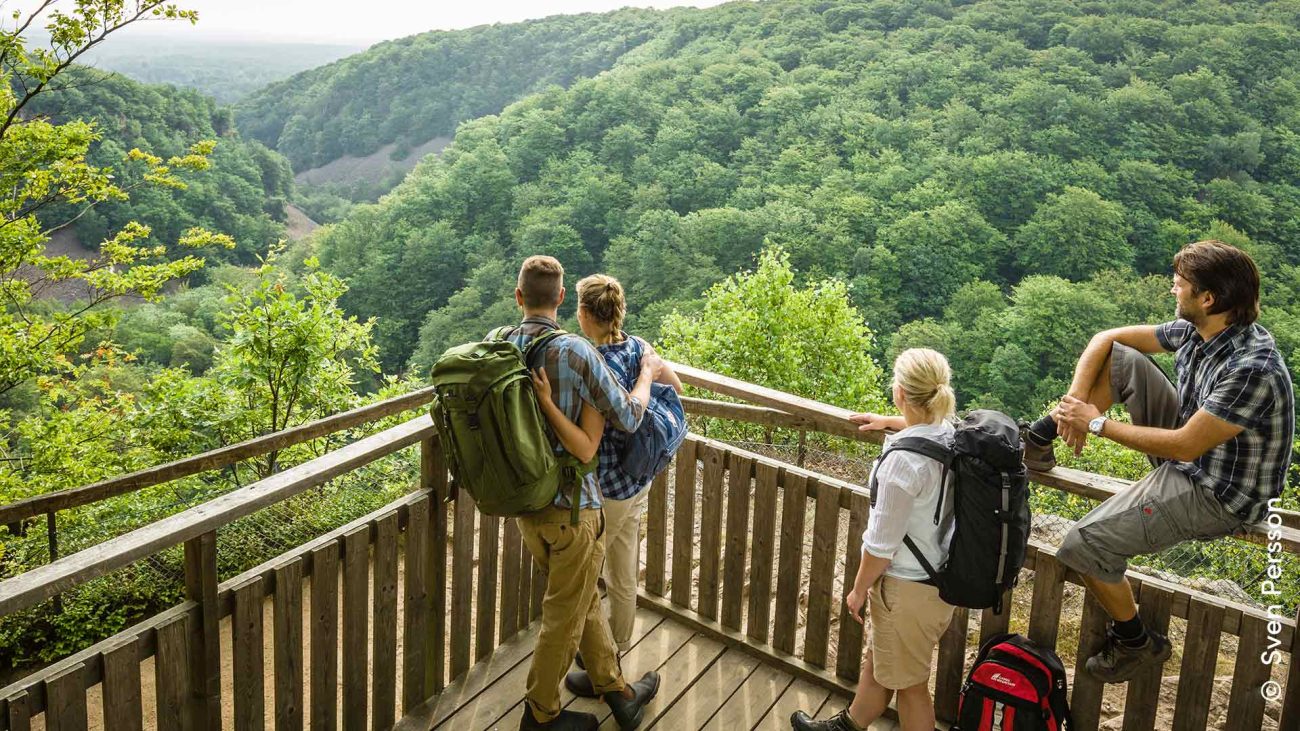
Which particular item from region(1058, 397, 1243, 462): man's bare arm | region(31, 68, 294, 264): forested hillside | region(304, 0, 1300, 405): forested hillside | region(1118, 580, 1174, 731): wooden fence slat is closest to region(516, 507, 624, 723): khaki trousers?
region(1058, 397, 1243, 462): man's bare arm

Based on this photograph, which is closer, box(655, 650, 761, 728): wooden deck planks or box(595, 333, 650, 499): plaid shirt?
box(595, 333, 650, 499): plaid shirt

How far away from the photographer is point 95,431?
9.17 metres

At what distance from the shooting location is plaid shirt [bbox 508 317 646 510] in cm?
205

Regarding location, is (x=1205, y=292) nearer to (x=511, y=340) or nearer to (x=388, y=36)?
(x=511, y=340)

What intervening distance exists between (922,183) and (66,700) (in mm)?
44299

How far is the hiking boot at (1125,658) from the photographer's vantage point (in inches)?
80.4

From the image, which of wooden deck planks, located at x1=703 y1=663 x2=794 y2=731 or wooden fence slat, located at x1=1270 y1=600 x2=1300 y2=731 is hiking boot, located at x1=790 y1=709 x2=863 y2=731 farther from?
wooden fence slat, located at x1=1270 y1=600 x2=1300 y2=731

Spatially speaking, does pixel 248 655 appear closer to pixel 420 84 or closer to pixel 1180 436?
pixel 1180 436

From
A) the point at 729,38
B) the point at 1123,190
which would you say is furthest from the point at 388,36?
the point at 1123,190

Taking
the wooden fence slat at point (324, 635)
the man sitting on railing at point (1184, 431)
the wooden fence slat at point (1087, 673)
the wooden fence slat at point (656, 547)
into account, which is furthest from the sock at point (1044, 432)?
the wooden fence slat at point (324, 635)

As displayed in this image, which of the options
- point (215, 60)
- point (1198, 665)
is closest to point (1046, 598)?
point (1198, 665)

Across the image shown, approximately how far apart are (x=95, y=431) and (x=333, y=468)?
8.84m

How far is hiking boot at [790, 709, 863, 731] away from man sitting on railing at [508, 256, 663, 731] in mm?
472

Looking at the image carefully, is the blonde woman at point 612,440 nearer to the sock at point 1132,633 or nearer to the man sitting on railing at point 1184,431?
the man sitting on railing at point 1184,431
